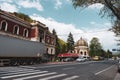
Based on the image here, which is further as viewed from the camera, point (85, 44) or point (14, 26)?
point (85, 44)

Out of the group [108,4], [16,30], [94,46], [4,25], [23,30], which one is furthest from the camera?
[94,46]

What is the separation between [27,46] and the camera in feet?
110

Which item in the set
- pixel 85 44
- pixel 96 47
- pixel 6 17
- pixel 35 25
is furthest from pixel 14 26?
pixel 85 44

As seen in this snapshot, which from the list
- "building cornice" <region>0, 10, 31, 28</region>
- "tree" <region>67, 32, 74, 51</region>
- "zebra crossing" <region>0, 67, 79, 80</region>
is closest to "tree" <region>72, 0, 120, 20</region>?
"zebra crossing" <region>0, 67, 79, 80</region>

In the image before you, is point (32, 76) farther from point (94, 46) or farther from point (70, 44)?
point (94, 46)

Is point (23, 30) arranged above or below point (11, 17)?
below

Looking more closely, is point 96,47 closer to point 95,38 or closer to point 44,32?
point 95,38

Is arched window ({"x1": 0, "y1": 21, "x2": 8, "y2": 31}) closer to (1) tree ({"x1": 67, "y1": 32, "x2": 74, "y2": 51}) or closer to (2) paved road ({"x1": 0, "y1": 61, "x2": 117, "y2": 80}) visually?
(2) paved road ({"x1": 0, "y1": 61, "x2": 117, "y2": 80})

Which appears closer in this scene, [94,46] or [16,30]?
[16,30]

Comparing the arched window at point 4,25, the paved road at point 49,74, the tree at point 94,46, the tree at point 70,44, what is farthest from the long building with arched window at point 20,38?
the tree at point 94,46

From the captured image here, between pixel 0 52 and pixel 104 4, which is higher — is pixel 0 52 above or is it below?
below

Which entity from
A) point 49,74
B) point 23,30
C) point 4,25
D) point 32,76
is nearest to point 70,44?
point 23,30

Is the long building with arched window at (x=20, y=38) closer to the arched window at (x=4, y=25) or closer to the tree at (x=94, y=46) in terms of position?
the arched window at (x=4, y=25)

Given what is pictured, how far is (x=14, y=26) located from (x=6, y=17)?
3778mm
